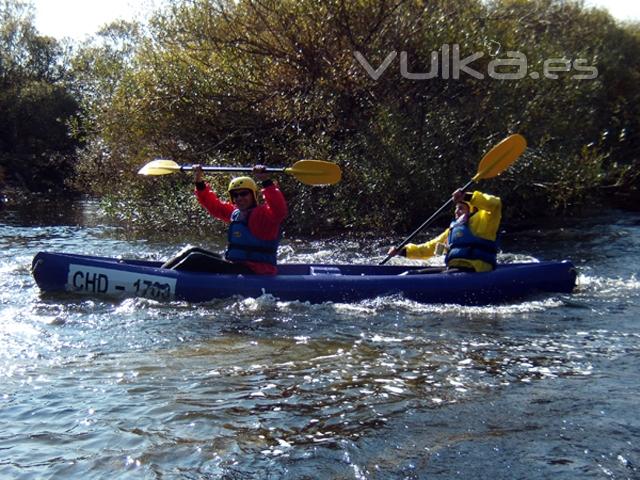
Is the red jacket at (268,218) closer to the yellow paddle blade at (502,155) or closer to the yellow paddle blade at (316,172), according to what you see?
the yellow paddle blade at (316,172)

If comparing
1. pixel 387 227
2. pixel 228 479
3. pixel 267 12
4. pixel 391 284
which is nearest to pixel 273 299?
pixel 391 284

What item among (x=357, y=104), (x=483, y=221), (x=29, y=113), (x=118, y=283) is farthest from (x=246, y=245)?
(x=29, y=113)

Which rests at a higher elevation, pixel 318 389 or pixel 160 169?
pixel 160 169

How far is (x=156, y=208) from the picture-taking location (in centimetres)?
1168

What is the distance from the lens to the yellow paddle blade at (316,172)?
7.27 m

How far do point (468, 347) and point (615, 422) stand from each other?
56.0 inches

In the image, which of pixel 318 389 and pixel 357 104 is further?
pixel 357 104

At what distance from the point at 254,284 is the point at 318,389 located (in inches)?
84.8

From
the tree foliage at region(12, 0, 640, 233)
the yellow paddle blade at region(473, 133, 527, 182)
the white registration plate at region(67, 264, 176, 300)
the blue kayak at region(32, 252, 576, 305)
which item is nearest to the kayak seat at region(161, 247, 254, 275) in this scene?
the blue kayak at region(32, 252, 576, 305)

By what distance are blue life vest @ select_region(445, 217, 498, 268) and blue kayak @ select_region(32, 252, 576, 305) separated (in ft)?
0.55

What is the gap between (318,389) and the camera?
4062mm

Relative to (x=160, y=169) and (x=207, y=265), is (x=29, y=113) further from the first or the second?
(x=207, y=265)

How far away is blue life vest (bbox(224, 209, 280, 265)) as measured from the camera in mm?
6297

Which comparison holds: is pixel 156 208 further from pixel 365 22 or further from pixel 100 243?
pixel 365 22
